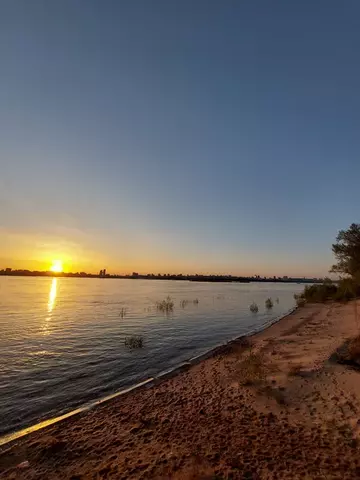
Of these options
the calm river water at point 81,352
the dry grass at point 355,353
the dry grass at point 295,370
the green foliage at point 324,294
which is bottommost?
the calm river water at point 81,352

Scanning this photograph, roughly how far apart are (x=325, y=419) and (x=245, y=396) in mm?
2870

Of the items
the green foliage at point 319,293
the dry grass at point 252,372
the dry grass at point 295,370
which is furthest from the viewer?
the green foliage at point 319,293

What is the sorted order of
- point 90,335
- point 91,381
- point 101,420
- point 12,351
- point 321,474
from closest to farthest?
1. point 321,474
2. point 101,420
3. point 91,381
4. point 12,351
5. point 90,335

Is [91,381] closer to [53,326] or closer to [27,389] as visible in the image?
[27,389]

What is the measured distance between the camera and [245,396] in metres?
10.9

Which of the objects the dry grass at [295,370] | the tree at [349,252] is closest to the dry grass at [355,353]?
the dry grass at [295,370]

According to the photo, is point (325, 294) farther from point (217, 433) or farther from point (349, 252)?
point (217, 433)

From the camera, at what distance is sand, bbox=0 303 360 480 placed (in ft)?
21.9

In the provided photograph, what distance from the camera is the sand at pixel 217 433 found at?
667 cm

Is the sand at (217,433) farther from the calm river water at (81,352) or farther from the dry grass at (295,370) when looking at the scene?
the calm river water at (81,352)

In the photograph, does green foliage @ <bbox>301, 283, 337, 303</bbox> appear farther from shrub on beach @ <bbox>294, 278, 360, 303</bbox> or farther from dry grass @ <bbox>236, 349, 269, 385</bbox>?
dry grass @ <bbox>236, 349, 269, 385</bbox>

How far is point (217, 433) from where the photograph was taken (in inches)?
325

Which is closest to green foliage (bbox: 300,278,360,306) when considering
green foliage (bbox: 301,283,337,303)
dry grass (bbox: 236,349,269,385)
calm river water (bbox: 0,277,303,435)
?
green foliage (bbox: 301,283,337,303)

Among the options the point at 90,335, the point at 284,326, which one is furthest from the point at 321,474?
the point at 284,326
